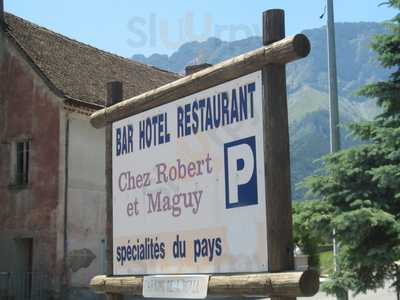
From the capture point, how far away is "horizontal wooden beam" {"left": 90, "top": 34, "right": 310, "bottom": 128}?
13.7 feet

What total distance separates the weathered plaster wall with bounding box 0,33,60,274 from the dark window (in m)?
0.27

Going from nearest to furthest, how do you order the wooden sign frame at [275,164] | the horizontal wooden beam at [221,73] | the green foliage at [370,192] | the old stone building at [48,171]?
the wooden sign frame at [275,164] → the horizontal wooden beam at [221,73] → the green foliage at [370,192] → the old stone building at [48,171]

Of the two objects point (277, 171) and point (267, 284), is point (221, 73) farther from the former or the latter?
point (267, 284)

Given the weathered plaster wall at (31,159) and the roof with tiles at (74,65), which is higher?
the roof with tiles at (74,65)

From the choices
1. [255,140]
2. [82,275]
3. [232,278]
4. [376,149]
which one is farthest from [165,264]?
[82,275]

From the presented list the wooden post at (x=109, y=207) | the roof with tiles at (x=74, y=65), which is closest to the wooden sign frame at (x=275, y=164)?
the wooden post at (x=109, y=207)

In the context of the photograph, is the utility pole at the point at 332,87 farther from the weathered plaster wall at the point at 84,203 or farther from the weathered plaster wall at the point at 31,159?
the weathered plaster wall at the point at 31,159

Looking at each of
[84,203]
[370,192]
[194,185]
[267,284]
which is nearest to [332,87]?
[370,192]

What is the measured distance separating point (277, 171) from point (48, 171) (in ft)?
56.6

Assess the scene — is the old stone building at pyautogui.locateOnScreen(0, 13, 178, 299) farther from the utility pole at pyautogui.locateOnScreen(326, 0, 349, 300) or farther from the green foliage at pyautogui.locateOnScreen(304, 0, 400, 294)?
the green foliage at pyautogui.locateOnScreen(304, 0, 400, 294)

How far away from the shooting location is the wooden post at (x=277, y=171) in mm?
4109

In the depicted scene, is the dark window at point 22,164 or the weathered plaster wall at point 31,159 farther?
the dark window at point 22,164

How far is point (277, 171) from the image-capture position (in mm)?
4180

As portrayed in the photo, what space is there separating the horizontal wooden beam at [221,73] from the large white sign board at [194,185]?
60 mm
